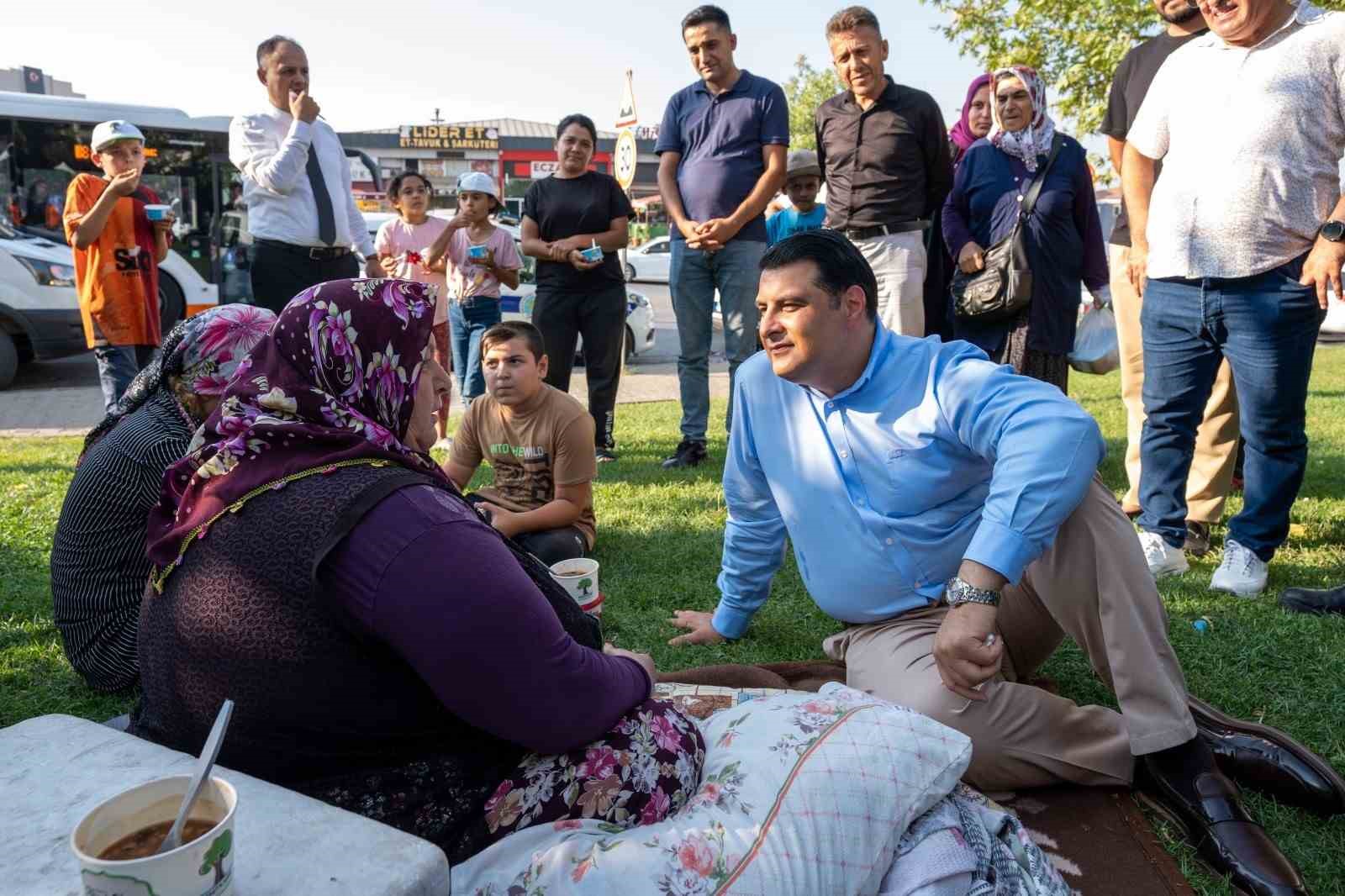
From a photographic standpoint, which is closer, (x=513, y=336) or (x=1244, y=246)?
(x=1244, y=246)

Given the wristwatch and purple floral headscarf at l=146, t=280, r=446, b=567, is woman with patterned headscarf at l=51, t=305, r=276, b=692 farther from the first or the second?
the wristwatch

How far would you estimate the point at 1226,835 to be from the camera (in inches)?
81.8

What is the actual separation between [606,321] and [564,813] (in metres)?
4.69

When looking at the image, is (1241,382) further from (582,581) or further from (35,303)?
(35,303)

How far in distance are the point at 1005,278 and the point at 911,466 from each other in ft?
8.57

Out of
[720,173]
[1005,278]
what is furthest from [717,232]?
[1005,278]

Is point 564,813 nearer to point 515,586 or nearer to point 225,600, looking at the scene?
point 515,586

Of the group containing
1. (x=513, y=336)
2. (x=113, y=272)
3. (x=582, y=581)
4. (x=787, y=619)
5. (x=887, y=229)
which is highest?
(x=887, y=229)

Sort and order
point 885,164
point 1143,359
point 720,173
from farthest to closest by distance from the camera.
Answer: point 720,173 → point 885,164 → point 1143,359

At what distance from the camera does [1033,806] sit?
7.68 ft

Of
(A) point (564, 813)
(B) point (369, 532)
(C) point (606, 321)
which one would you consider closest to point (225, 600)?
(B) point (369, 532)

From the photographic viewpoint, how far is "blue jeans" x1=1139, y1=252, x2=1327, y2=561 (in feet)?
11.0

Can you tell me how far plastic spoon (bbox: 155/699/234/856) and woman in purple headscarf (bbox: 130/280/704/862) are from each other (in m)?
0.30

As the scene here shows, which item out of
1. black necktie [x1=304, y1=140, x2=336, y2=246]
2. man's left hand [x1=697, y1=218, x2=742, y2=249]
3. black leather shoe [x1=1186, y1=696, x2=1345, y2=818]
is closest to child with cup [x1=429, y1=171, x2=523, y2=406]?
black necktie [x1=304, y1=140, x2=336, y2=246]
